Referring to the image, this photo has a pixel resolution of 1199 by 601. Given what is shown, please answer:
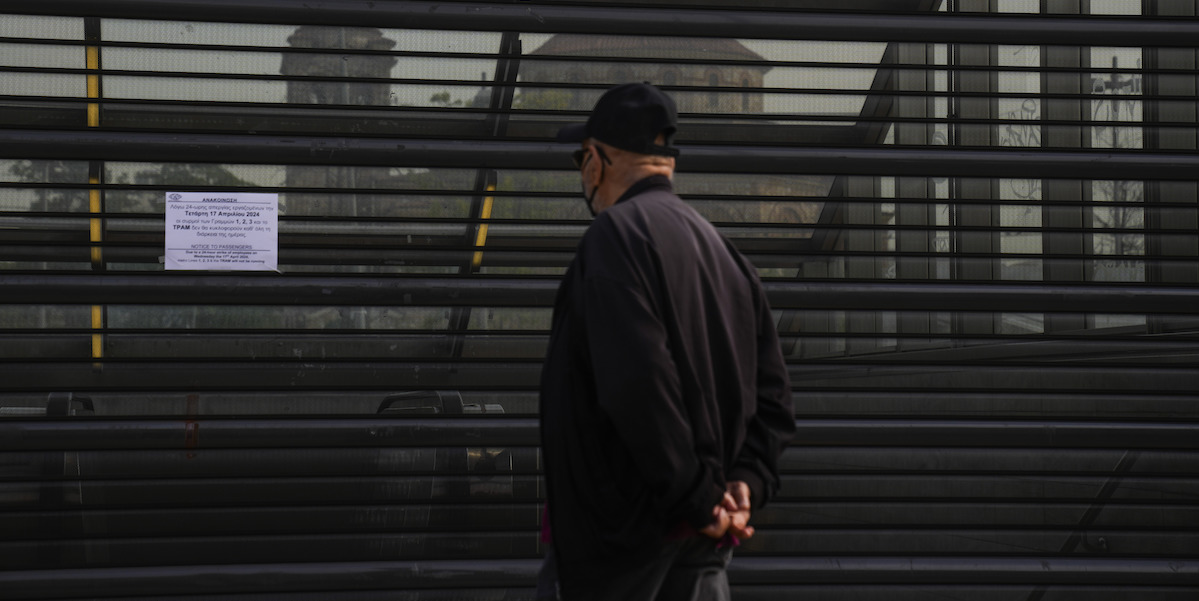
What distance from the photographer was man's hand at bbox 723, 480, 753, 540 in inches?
109

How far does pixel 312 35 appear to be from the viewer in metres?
4.73

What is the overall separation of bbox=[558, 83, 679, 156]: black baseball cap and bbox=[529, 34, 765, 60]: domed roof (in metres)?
1.94

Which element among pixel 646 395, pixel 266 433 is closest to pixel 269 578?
pixel 266 433

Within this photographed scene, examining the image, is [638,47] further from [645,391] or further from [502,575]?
[645,391]

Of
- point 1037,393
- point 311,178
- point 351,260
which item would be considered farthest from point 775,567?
point 311,178

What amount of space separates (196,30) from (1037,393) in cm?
374

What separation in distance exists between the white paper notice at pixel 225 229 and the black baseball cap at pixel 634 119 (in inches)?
83.3

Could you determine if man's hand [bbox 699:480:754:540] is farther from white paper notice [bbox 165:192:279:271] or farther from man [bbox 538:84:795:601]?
white paper notice [bbox 165:192:279:271]

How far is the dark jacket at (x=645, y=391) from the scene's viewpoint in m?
A: 2.62

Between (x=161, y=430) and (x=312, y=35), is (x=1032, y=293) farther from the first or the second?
(x=161, y=430)

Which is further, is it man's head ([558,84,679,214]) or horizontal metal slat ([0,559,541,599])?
horizontal metal slat ([0,559,541,599])

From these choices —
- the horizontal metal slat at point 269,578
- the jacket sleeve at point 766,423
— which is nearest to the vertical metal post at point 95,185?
the horizontal metal slat at point 269,578

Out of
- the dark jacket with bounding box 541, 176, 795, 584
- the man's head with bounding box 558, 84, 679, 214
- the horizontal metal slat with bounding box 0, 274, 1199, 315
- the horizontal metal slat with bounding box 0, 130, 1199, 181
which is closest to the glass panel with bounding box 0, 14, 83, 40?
the horizontal metal slat with bounding box 0, 130, 1199, 181

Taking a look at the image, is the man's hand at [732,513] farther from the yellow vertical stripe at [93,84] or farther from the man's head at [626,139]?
the yellow vertical stripe at [93,84]
